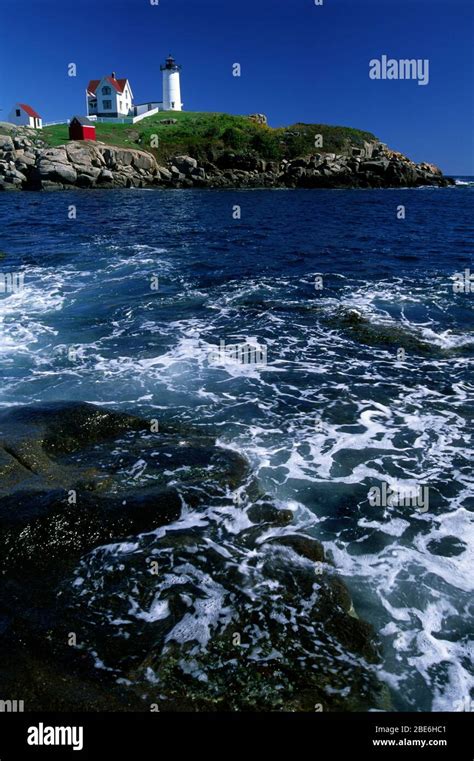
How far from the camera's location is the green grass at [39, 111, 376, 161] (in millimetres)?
98812

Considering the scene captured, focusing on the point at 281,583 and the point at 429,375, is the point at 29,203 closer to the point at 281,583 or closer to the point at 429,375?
the point at 429,375

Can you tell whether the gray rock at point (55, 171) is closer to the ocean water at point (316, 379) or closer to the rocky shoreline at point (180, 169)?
the rocky shoreline at point (180, 169)

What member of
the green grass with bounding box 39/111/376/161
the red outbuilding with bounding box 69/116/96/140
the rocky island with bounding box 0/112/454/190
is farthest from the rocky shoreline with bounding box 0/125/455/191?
the red outbuilding with bounding box 69/116/96/140

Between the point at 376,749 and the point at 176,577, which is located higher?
the point at 176,577

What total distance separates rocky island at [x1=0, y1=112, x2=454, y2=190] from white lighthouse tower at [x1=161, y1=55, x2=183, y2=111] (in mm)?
10997

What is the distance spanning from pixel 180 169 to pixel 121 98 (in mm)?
45361

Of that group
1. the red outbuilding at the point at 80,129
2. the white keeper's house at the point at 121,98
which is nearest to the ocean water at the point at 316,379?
the red outbuilding at the point at 80,129

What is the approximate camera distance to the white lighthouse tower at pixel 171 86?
132 metres

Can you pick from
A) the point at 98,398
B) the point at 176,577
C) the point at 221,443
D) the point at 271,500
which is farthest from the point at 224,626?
the point at 98,398

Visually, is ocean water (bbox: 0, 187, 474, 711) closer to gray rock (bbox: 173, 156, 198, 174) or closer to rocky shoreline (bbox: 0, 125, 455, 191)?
rocky shoreline (bbox: 0, 125, 455, 191)

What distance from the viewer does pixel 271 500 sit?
28.1 feet

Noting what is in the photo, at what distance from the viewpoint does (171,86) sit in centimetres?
13262

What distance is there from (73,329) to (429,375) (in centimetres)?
1184

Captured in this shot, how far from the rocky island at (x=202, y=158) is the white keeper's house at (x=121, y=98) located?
865cm
